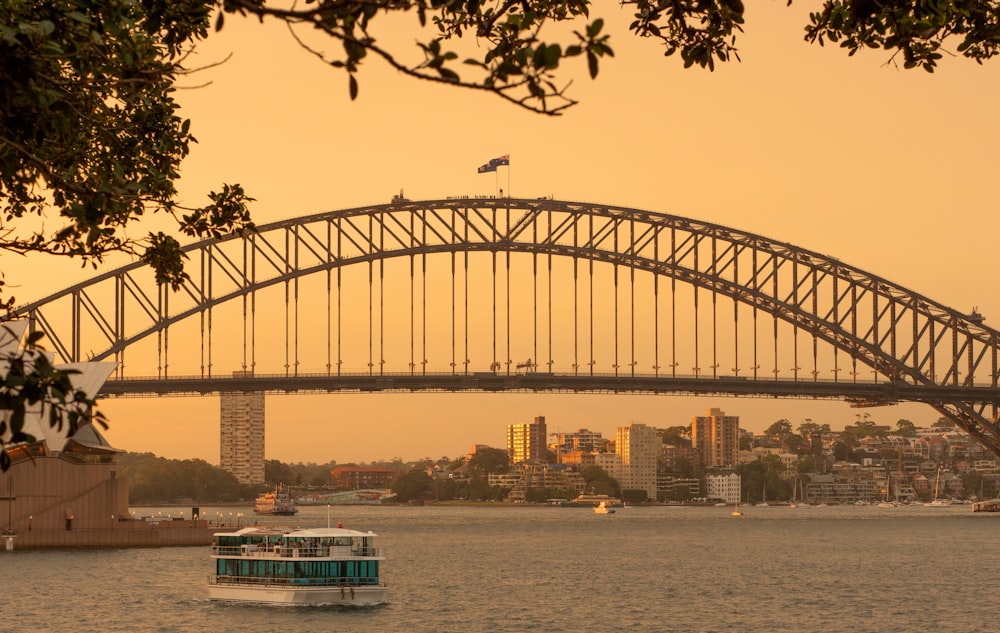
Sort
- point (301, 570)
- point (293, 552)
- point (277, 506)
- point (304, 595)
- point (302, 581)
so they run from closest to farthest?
point (304, 595) → point (302, 581) → point (301, 570) → point (293, 552) → point (277, 506)

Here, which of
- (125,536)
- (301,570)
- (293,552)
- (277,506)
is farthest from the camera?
(277,506)

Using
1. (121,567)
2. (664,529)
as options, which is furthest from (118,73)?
(664,529)

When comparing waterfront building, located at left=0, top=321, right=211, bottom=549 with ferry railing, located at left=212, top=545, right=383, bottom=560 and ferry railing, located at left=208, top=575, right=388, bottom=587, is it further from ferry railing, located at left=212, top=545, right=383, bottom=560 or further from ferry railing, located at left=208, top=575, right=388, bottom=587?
ferry railing, located at left=208, top=575, right=388, bottom=587

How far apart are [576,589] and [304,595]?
36.6ft

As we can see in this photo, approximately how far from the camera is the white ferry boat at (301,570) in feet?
184

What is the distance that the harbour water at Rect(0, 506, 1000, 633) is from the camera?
50812mm

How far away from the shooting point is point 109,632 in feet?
159

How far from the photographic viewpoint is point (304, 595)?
5625 cm

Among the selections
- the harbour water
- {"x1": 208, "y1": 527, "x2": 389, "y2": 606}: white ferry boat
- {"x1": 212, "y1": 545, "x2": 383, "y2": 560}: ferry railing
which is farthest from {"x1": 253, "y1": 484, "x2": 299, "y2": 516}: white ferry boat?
{"x1": 208, "y1": 527, "x2": 389, "y2": 606}: white ferry boat

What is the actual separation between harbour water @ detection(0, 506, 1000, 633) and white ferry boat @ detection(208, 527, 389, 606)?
71 centimetres

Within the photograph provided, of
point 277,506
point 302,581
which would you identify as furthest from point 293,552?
point 277,506

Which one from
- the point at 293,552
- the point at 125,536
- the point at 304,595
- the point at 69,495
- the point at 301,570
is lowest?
the point at 304,595

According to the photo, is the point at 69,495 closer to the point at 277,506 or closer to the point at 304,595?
the point at 304,595

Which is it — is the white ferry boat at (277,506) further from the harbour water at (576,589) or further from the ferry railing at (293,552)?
the ferry railing at (293,552)
